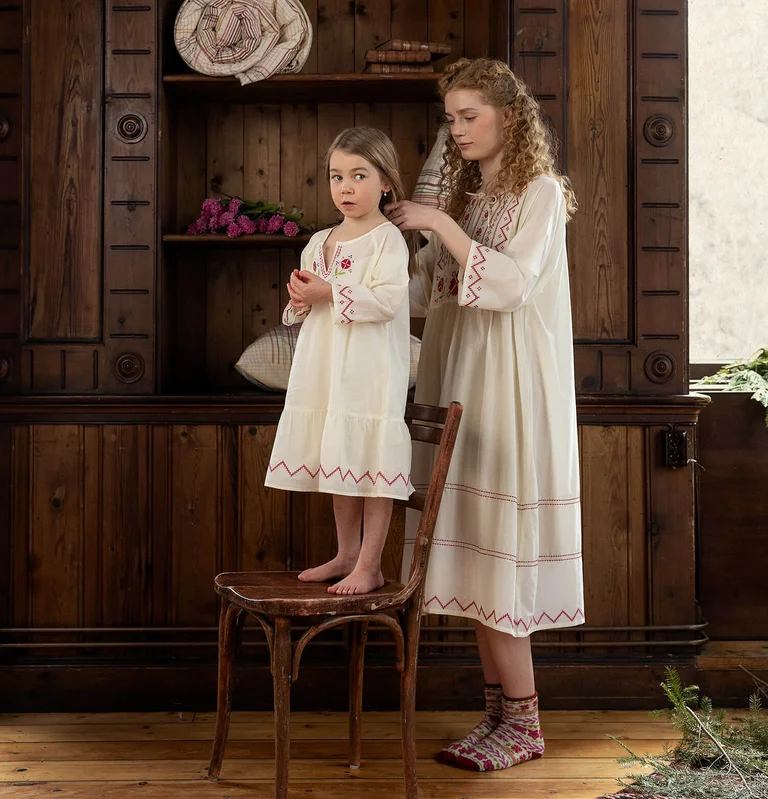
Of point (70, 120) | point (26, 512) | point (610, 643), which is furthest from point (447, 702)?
point (70, 120)

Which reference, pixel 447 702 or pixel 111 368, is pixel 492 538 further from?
pixel 111 368

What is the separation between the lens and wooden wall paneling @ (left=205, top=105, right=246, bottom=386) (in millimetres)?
3074

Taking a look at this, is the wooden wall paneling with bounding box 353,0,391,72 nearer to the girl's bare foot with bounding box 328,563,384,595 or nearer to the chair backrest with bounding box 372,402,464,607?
the chair backrest with bounding box 372,402,464,607

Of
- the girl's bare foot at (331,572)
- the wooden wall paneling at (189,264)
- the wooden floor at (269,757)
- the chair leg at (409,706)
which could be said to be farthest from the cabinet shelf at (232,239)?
the wooden floor at (269,757)

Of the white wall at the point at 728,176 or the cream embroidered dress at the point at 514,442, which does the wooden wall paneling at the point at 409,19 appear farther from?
the cream embroidered dress at the point at 514,442

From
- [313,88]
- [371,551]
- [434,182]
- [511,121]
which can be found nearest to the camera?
[371,551]

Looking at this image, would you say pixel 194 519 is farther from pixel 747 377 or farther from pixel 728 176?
pixel 728 176

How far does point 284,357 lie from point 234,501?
0.46 metres

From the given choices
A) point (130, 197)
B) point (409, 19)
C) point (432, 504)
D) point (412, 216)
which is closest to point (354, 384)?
point (432, 504)

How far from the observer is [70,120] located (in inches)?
106

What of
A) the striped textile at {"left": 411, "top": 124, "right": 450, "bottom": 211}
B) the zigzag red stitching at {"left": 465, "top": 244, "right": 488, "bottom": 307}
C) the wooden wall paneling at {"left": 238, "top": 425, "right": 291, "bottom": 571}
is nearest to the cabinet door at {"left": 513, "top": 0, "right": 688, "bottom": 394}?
the striped textile at {"left": 411, "top": 124, "right": 450, "bottom": 211}

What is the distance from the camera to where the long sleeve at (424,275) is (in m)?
2.37

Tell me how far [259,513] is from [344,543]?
0.68 metres

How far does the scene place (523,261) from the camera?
2051 mm
